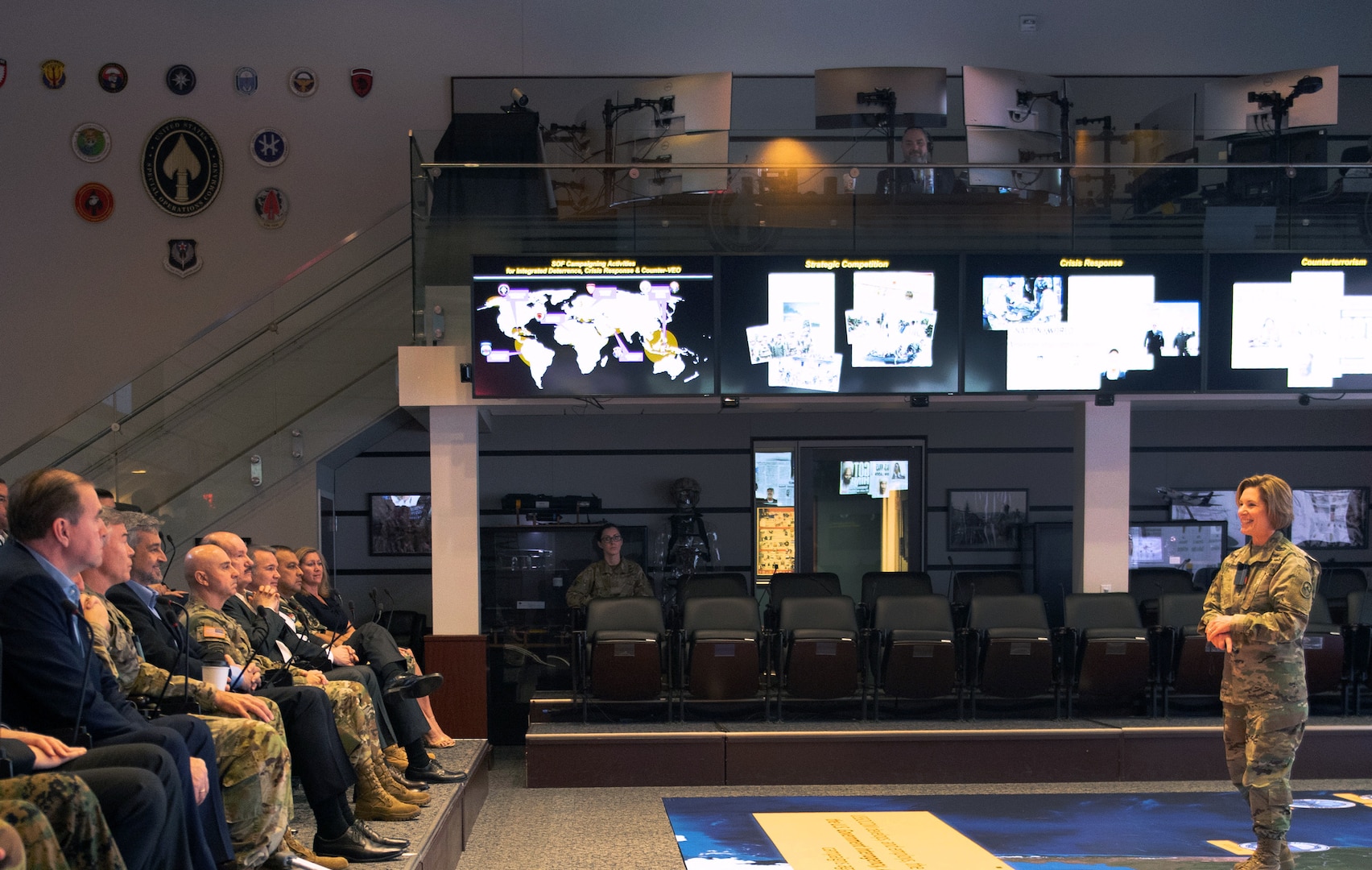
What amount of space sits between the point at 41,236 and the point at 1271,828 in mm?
10948

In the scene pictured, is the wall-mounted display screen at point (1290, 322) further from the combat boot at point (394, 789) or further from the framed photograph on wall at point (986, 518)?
the combat boot at point (394, 789)

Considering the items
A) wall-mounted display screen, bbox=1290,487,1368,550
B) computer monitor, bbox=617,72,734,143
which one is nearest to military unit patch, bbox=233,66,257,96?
computer monitor, bbox=617,72,734,143

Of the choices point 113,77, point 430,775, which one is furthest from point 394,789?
point 113,77

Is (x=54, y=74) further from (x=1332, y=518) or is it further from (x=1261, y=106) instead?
(x=1332, y=518)

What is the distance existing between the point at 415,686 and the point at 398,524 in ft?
16.5

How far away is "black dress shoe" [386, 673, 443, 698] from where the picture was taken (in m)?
5.31

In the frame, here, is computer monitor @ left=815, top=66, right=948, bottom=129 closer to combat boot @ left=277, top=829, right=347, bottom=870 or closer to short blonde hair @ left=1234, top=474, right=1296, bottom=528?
short blonde hair @ left=1234, top=474, right=1296, bottom=528

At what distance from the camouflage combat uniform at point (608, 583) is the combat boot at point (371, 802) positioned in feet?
12.1

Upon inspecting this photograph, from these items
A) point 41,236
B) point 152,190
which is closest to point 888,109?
point 152,190

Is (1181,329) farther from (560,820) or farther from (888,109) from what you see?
(560,820)

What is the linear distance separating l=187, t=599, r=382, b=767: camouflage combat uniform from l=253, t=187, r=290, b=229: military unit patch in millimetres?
6842

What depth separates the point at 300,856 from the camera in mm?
3883

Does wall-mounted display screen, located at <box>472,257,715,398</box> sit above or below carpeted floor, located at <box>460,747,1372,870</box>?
above

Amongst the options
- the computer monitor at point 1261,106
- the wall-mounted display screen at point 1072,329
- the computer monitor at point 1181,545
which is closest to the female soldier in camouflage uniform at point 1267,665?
the wall-mounted display screen at point 1072,329
